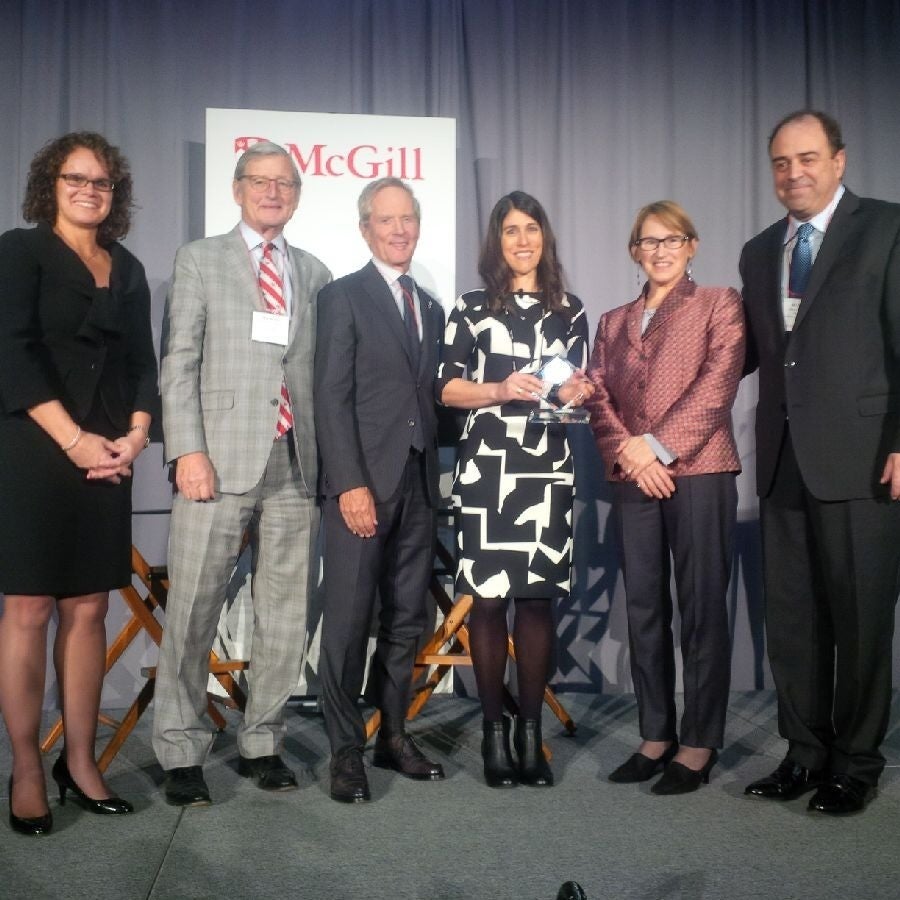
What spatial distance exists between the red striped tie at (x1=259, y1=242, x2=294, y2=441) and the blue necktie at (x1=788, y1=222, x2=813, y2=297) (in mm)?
1445

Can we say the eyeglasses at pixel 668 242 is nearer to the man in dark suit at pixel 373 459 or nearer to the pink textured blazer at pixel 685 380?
the pink textured blazer at pixel 685 380

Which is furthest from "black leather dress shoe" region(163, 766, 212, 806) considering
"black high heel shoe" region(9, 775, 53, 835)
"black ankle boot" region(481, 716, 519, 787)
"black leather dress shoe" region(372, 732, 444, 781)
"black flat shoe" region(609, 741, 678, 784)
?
"black flat shoe" region(609, 741, 678, 784)

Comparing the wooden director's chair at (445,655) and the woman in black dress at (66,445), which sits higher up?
the woman in black dress at (66,445)

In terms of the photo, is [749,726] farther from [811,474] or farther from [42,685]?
[42,685]

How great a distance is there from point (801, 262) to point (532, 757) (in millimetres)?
1610

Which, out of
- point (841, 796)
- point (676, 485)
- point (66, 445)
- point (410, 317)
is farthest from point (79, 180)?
point (841, 796)

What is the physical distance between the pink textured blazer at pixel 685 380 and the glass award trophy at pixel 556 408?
0.24m

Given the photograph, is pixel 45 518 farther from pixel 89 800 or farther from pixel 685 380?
pixel 685 380

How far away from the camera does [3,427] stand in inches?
98.7

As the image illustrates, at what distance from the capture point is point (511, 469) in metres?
2.87

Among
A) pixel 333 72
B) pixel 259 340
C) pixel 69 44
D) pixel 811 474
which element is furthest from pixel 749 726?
pixel 69 44

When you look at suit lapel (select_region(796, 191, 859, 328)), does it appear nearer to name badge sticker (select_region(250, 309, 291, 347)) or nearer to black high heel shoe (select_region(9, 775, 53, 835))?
name badge sticker (select_region(250, 309, 291, 347))

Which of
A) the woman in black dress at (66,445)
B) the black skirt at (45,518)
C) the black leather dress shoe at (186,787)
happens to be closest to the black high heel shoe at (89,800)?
the woman in black dress at (66,445)

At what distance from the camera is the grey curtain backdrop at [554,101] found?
4.11m
